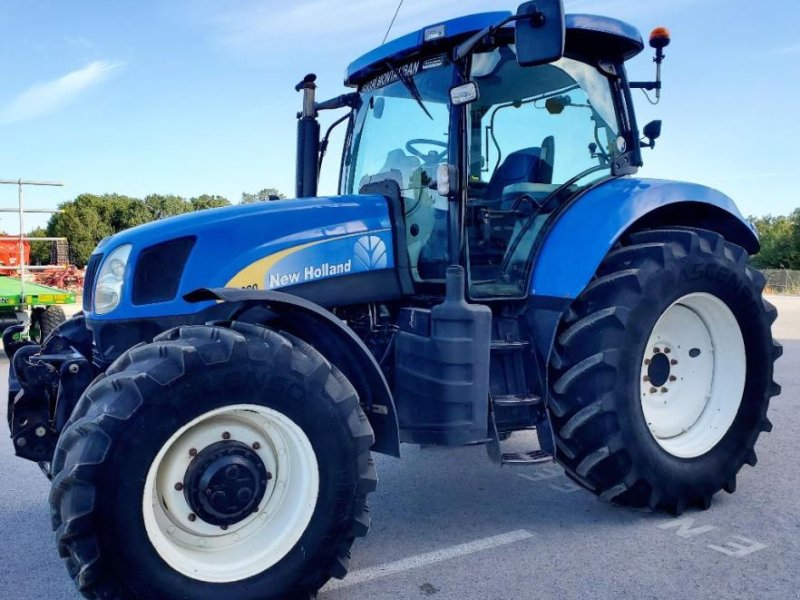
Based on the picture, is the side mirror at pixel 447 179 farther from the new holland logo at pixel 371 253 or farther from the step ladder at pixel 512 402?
the step ladder at pixel 512 402

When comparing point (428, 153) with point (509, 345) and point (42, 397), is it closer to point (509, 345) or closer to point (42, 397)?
point (509, 345)

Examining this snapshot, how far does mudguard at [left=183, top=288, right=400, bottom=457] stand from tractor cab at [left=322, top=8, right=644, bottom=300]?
79cm

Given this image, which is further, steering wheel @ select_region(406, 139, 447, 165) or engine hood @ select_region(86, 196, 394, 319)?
steering wheel @ select_region(406, 139, 447, 165)

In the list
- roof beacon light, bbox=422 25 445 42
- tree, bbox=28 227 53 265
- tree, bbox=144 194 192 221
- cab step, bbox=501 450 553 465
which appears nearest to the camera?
cab step, bbox=501 450 553 465

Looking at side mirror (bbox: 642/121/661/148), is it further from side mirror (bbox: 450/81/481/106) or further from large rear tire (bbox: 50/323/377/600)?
large rear tire (bbox: 50/323/377/600)

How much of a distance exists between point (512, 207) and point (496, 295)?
0.50 metres

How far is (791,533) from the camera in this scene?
3312 millimetres

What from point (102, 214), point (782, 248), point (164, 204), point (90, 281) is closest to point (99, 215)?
point (102, 214)

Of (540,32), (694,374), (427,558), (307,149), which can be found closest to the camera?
(540,32)

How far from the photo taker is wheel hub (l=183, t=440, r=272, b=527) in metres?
2.53

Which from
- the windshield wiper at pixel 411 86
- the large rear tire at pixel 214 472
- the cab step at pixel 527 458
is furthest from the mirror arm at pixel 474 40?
the cab step at pixel 527 458

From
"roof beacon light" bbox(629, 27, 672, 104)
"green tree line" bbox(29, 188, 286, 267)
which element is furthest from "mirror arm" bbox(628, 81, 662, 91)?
"green tree line" bbox(29, 188, 286, 267)

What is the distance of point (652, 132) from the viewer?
4.23 m

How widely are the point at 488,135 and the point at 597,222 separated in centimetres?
74
